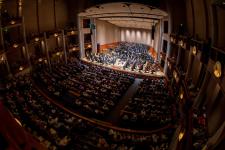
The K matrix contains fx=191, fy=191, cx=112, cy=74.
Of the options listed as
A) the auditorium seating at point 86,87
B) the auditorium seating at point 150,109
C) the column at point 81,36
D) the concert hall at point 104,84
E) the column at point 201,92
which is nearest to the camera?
the concert hall at point 104,84

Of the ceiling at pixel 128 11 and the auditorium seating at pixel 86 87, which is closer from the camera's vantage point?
the auditorium seating at pixel 86 87

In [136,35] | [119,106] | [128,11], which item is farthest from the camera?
[136,35]

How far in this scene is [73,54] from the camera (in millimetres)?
32406

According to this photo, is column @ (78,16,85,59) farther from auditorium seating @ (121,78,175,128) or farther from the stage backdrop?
the stage backdrop

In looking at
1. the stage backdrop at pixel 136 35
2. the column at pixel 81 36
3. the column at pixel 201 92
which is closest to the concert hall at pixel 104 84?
the column at pixel 201 92

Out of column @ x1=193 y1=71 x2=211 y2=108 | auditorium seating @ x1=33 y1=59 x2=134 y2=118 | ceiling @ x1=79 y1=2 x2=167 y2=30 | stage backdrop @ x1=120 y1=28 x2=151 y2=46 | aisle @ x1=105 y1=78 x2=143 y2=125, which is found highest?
ceiling @ x1=79 y1=2 x2=167 y2=30


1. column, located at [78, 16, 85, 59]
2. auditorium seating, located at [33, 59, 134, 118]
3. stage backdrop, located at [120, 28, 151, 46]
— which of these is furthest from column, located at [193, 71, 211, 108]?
stage backdrop, located at [120, 28, 151, 46]

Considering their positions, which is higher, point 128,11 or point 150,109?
point 128,11

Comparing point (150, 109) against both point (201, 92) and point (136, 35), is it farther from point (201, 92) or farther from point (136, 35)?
point (136, 35)

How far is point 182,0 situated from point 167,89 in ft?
28.8

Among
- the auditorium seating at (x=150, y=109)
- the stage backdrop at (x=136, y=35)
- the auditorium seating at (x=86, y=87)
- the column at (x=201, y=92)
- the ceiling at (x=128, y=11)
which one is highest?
the ceiling at (x=128, y=11)

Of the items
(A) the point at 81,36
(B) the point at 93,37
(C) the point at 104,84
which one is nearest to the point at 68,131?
(C) the point at 104,84

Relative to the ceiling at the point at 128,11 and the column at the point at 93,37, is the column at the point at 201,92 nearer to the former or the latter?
the ceiling at the point at 128,11

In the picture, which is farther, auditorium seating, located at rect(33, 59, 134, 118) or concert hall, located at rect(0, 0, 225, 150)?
auditorium seating, located at rect(33, 59, 134, 118)
